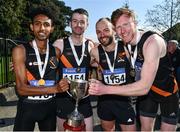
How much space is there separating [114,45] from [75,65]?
0.73 metres

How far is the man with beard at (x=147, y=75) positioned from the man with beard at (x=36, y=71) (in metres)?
0.96

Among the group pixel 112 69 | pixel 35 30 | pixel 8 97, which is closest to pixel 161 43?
pixel 112 69

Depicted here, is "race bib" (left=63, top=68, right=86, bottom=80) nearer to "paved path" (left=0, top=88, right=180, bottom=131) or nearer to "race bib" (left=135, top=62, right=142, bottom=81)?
"race bib" (left=135, top=62, right=142, bottom=81)

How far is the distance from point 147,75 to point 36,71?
1.49 meters

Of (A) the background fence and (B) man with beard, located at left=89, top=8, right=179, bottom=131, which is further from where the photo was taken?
(A) the background fence

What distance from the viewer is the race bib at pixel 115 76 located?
5.40 meters

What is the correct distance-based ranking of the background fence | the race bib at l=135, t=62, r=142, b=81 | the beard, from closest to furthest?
1. the race bib at l=135, t=62, r=142, b=81
2. the beard
3. the background fence

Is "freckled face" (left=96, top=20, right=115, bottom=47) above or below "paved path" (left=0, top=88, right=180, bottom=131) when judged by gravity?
above

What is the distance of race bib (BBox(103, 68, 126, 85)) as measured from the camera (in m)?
5.40

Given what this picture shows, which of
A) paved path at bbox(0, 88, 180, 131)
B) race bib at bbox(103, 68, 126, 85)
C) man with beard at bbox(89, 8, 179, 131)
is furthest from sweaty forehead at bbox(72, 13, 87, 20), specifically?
paved path at bbox(0, 88, 180, 131)

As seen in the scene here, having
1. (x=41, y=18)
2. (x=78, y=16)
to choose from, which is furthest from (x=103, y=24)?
(x=41, y=18)

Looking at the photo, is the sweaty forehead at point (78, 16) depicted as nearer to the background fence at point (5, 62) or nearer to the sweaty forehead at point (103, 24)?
the sweaty forehead at point (103, 24)

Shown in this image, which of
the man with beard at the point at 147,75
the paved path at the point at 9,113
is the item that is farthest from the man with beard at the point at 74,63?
the paved path at the point at 9,113

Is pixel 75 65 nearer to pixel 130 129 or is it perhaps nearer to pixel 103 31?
pixel 103 31
